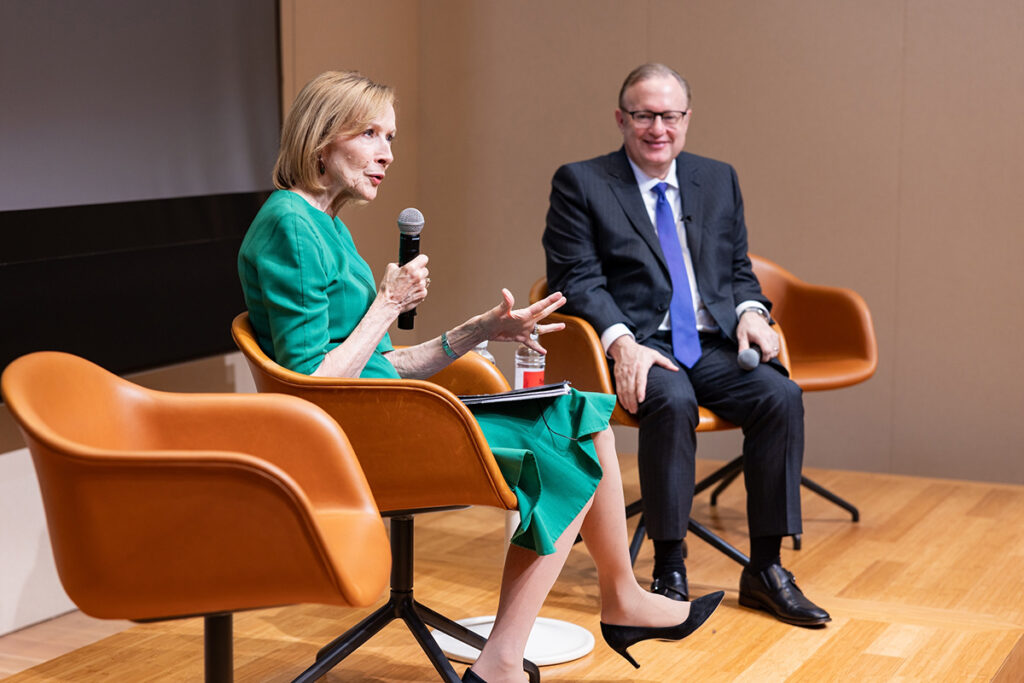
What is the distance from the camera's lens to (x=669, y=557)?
3.35 meters

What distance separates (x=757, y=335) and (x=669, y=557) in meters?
0.70

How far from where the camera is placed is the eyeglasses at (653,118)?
11.8 ft

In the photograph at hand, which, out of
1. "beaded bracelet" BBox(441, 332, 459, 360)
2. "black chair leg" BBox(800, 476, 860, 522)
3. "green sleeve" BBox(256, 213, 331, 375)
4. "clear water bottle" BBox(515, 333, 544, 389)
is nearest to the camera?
"green sleeve" BBox(256, 213, 331, 375)

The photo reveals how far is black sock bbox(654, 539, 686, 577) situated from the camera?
132 inches

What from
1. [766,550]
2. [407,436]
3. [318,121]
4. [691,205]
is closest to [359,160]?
[318,121]

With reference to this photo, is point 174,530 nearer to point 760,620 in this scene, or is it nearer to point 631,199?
point 760,620

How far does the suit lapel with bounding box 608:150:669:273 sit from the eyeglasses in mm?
153

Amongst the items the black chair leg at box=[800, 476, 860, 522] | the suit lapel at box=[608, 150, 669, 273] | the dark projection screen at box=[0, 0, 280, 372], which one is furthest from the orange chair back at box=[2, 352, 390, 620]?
the black chair leg at box=[800, 476, 860, 522]

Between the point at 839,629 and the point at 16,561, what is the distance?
2.12 metres

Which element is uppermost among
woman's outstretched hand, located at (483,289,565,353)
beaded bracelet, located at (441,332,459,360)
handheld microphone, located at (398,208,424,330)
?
handheld microphone, located at (398,208,424,330)

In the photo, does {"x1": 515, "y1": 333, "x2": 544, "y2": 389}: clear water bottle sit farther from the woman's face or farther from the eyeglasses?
the woman's face

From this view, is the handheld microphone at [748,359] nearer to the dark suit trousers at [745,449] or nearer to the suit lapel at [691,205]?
the dark suit trousers at [745,449]

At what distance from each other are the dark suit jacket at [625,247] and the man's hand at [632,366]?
84 mm

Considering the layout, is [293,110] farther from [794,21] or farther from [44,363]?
[794,21]
